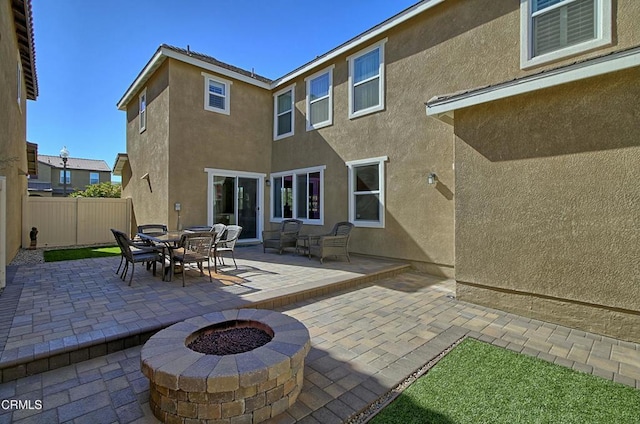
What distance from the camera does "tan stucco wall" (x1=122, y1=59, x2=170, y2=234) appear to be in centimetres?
1031

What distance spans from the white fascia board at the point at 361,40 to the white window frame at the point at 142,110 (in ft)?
18.6

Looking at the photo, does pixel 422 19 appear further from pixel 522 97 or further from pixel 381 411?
pixel 381 411

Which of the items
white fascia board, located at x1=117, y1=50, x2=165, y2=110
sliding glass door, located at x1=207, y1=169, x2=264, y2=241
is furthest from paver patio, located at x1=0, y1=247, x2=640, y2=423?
white fascia board, located at x1=117, y1=50, x2=165, y2=110

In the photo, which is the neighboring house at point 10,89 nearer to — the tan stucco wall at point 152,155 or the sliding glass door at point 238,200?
the tan stucco wall at point 152,155

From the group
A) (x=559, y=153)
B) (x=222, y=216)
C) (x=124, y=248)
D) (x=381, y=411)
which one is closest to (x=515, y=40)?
(x=559, y=153)

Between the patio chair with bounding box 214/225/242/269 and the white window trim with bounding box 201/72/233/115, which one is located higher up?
the white window trim with bounding box 201/72/233/115

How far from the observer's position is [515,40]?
6.37 meters

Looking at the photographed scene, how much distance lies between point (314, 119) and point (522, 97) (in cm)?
704

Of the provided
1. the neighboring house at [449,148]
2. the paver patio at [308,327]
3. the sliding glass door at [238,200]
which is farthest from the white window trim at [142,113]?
the paver patio at [308,327]

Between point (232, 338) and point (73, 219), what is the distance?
43.6ft

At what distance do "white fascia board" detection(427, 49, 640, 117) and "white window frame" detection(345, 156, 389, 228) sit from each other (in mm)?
2935

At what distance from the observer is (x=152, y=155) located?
37.7 feet

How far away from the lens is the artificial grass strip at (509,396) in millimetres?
2525

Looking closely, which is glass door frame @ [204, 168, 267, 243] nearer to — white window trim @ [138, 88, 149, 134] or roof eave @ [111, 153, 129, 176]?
white window trim @ [138, 88, 149, 134]
